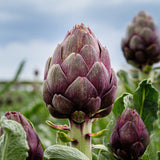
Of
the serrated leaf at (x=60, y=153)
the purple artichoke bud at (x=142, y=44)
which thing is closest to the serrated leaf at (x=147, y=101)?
the serrated leaf at (x=60, y=153)

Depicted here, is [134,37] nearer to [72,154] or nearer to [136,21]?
[136,21]

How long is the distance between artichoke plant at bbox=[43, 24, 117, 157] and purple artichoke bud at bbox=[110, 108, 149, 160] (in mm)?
47

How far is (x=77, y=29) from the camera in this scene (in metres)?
0.49

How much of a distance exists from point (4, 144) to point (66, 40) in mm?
206

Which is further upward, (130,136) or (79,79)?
(79,79)

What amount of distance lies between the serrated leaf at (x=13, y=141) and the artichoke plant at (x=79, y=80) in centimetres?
9

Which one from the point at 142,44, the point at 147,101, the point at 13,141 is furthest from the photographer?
the point at 142,44

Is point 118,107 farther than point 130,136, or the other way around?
point 118,107

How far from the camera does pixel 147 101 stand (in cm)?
58

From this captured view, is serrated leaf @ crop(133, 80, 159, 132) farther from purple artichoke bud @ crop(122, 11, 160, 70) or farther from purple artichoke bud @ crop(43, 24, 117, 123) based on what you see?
purple artichoke bud @ crop(122, 11, 160, 70)

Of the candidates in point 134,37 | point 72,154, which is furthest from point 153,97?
point 134,37

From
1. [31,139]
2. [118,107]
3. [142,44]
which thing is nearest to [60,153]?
[31,139]

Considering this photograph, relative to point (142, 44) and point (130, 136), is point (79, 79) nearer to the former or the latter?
point (130, 136)

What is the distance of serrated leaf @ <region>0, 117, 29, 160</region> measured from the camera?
0.38 metres
